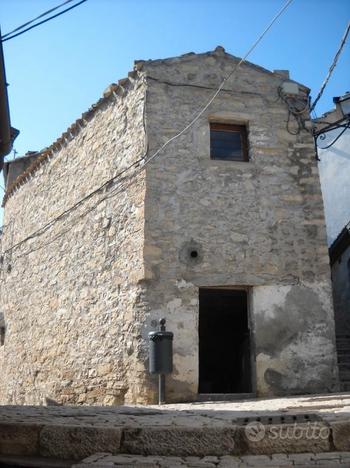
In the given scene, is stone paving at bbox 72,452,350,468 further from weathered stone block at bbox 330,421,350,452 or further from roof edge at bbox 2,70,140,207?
roof edge at bbox 2,70,140,207

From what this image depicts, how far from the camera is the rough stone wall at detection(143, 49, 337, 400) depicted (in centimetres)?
667

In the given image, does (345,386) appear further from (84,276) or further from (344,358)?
(84,276)

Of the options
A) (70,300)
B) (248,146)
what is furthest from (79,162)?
(248,146)

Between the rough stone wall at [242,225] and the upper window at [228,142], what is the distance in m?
0.17

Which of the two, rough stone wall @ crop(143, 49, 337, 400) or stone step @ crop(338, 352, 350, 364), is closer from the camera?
rough stone wall @ crop(143, 49, 337, 400)

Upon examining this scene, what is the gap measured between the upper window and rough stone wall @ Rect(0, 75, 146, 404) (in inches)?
47.3

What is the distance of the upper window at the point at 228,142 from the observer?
768cm

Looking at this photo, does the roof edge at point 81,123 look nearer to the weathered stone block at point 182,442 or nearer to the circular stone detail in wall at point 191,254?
the circular stone detail in wall at point 191,254

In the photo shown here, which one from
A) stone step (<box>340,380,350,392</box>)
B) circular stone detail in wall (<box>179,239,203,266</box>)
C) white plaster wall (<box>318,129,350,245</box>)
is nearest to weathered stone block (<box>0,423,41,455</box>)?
circular stone detail in wall (<box>179,239,203,266</box>)

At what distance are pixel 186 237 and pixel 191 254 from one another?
0.28 m

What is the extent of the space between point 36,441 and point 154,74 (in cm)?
616

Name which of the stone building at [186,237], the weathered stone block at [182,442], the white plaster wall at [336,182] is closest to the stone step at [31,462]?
the weathered stone block at [182,442]

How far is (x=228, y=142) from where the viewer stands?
7.79 m

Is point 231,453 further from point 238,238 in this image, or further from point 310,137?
point 310,137
